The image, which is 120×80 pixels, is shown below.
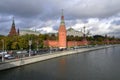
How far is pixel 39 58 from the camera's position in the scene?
37.2 meters

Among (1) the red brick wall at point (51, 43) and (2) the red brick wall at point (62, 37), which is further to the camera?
(1) the red brick wall at point (51, 43)

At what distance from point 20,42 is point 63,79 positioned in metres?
26.5

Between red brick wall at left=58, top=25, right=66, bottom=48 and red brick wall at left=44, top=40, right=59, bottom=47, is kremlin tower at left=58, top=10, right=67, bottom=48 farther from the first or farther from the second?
red brick wall at left=44, top=40, right=59, bottom=47

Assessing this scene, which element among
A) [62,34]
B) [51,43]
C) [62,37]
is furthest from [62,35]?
[51,43]

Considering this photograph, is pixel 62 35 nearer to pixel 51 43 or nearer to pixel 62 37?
pixel 62 37

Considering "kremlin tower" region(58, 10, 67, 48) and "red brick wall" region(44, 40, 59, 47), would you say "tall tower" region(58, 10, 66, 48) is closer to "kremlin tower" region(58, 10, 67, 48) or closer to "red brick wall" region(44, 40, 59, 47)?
"kremlin tower" region(58, 10, 67, 48)

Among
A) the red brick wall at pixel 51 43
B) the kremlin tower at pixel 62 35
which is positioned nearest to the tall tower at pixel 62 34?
the kremlin tower at pixel 62 35

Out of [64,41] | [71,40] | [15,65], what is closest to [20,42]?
[15,65]

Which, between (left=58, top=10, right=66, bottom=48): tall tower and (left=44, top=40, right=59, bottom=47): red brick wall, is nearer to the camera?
(left=58, top=10, right=66, bottom=48): tall tower

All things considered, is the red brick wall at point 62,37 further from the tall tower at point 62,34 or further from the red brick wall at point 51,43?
the red brick wall at point 51,43

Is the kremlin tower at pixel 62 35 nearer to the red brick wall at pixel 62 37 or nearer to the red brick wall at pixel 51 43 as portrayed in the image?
the red brick wall at pixel 62 37

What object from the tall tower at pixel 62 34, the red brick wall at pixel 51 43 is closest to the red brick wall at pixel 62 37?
the tall tower at pixel 62 34

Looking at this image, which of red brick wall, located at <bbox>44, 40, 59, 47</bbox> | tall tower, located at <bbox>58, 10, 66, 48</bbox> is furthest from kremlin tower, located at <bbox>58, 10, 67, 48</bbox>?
red brick wall, located at <bbox>44, 40, 59, 47</bbox>

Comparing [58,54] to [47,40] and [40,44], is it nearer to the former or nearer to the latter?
[40,44]
